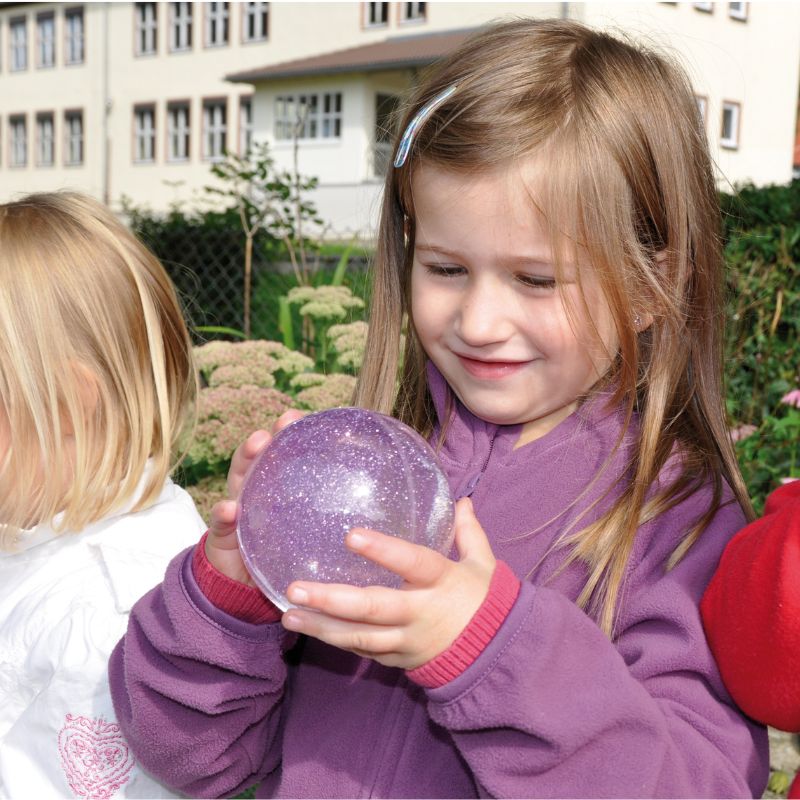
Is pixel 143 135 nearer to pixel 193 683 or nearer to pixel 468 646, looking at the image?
pixel 193 683

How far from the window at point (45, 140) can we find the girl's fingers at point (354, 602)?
39.0 m

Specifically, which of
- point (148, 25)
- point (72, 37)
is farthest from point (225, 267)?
point (72, 37)

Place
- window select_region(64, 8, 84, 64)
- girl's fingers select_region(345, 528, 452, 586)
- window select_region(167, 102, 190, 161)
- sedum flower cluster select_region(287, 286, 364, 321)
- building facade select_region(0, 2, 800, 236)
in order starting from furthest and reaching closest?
window select_region(167, 102, 190, 161) → window select_region(64, 8, 84, 64) → building facade select_region(0, 2, 800, 236) → sedum flower cluster select_region(287, 286, 364, 321) → girl's fingers select_region(345, 528, 452, 586)

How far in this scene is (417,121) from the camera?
5.88 ft

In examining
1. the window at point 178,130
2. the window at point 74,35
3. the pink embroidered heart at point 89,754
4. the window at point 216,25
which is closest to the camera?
the pink embroidered heart at point 89,754

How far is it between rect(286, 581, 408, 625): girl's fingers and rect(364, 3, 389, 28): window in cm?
2934

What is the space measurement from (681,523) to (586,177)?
0.60 meters

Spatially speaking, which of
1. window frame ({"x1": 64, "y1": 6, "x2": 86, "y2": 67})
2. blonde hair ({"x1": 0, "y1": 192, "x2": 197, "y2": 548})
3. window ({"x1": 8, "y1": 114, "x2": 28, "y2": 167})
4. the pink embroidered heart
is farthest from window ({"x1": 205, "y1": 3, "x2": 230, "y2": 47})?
the pink embroidered heart

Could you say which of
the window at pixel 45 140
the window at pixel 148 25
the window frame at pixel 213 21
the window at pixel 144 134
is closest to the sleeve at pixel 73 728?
the window frame at pixel 213 21

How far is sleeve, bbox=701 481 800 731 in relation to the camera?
134 centimetres

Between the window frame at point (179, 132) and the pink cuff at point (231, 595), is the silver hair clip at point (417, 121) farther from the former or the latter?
the window frame at point (179, 132)

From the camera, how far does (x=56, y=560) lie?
218cm

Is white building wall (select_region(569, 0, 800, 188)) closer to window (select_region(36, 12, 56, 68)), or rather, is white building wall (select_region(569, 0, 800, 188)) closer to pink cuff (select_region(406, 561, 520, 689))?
pink cuff (select_region(406, 561, 520, 689))

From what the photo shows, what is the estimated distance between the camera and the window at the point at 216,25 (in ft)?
109
